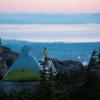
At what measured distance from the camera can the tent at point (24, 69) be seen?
55.5 inches

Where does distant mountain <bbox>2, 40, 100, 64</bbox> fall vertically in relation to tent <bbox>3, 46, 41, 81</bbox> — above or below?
above

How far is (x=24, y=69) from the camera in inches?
56.4

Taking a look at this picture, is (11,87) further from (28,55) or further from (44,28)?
(44,28)

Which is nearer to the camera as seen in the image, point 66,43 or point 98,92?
point 98,92

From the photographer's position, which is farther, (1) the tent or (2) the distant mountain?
(2) the distant mountain

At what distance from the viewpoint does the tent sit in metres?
1.41

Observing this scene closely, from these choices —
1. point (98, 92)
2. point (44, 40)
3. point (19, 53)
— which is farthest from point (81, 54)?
point (98, 92)

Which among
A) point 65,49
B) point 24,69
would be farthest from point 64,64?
point 24,69

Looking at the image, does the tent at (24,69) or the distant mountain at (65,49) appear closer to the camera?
the tent at (24,69)

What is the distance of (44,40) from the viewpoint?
1590 mm

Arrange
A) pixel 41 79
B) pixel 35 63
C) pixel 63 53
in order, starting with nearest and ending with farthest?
pixel 41 79
pixel 35 63
pixel 63 53

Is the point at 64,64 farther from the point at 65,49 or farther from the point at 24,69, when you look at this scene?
the point at 24,69

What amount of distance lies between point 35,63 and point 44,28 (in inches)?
8.2

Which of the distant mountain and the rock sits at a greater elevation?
the distant mountain
